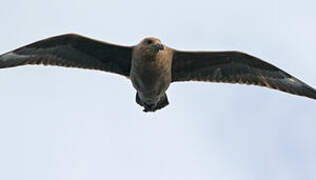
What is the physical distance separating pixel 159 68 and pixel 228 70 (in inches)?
74.2

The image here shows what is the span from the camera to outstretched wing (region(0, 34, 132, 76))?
13.6 metres

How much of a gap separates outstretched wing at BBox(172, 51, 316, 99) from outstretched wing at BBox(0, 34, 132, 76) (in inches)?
45.6

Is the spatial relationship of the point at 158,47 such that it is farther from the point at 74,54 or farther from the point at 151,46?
the point at 74,54

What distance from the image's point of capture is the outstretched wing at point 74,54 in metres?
13.6

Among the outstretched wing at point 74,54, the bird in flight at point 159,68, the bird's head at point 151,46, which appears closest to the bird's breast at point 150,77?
the bird in flight at point 159,68

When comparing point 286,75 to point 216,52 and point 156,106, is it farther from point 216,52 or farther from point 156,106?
point 156,106

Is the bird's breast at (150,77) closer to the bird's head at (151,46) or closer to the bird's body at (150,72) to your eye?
the bird's body at (150,72)

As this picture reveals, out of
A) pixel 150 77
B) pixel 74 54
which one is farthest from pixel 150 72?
pixel 74 54

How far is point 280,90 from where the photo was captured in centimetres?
1424

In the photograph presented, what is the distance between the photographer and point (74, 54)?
13.8 m

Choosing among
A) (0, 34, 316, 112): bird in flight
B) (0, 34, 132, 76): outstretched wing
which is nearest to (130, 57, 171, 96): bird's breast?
(0, 34, 316, 112): bird in flight

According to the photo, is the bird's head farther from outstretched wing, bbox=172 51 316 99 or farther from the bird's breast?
outstretched wing, bbox=172 51 316 99

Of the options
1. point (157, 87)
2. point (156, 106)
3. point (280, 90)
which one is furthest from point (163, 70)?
point (280, 90)

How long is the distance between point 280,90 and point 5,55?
19.5 feet
